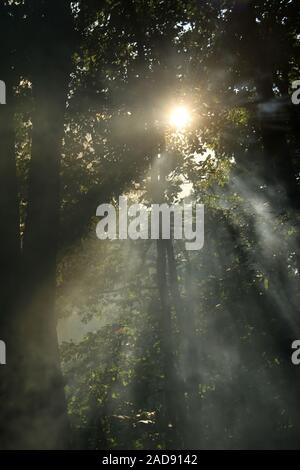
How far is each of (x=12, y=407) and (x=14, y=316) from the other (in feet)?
3.18

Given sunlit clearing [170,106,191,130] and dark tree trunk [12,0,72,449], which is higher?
sunlit clearing [170,106,191,130]

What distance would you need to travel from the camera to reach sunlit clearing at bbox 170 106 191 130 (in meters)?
8.38

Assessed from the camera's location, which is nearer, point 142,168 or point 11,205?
point 11,205

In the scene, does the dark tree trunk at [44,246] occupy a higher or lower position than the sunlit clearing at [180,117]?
lower

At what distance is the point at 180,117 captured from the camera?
859 centimetres

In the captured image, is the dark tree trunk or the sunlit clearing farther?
the sunlit clearing

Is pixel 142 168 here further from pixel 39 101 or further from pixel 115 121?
pixel 39 101

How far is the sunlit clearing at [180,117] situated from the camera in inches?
330

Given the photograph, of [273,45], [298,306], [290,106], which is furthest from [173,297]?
[273,45]

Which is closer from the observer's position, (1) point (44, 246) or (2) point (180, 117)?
(1) point (44, 246)

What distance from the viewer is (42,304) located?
15.9ft

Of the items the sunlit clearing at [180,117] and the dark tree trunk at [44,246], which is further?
the sunlit clearing at [180,117]

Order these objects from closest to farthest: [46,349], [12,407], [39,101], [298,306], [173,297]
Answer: [12,407] < [46,349] < [39,101] < [298,306] < [173,297]

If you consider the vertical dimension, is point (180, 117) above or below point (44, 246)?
above
